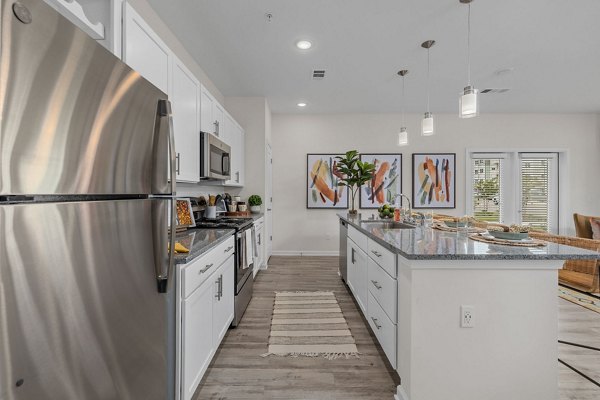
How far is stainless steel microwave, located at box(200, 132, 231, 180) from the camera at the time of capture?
275cm

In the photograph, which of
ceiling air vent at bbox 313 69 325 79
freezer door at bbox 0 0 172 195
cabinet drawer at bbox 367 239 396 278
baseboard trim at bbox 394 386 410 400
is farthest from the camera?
ceiling air vent at bbox 313 69 325 79

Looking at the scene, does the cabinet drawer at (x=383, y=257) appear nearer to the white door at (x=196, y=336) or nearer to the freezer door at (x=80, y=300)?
the white door at (x=196, y=336)

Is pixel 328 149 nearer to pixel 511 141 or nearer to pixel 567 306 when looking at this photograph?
pixel 511 141

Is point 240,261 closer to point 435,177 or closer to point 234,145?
point 234,145

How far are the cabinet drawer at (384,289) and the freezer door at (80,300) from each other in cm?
133

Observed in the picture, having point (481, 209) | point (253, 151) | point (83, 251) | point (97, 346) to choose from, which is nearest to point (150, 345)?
point (97, 346)

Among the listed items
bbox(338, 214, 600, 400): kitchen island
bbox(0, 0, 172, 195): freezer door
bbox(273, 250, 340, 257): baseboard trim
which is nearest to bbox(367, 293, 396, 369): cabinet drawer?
bbox(338, 214, 600, 400): kitchen island

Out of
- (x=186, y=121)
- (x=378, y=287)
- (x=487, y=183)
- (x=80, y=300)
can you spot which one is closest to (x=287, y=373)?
(x=378, y=287)

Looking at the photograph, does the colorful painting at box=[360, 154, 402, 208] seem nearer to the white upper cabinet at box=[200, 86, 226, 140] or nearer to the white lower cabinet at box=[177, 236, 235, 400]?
the white upper cabinet at box=[200, 86, 226, 140]

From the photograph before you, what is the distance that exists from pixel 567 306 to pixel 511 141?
382 centimetres

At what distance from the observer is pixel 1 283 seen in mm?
598

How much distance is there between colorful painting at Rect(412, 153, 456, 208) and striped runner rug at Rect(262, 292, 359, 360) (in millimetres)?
3456

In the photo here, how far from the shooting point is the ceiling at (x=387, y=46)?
2.45m

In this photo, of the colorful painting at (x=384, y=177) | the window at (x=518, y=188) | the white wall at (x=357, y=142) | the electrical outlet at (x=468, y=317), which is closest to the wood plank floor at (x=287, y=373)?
the electrical outlet at (x=468, y=317)
